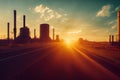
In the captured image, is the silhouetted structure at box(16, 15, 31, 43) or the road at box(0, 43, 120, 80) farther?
Answer: the silhouetted structure at box(16, 15, 31, 43)

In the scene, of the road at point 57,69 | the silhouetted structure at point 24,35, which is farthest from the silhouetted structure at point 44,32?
the road at point 57,69

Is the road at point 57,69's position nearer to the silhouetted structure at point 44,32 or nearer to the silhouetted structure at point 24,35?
the silhouetted structure at point 24,35

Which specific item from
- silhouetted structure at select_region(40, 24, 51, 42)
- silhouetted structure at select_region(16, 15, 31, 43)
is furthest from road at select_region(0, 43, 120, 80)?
silhouetted structure at select_region(40, 24, 51, 42)

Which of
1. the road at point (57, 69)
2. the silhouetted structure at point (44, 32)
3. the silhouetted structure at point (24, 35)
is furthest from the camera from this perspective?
the silhouetted structure at point (44, 32)

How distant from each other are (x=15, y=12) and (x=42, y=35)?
170ft

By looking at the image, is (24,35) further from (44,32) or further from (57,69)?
(57,69)

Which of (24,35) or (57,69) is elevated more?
(24,35)

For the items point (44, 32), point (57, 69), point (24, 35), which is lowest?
point (57, 69)

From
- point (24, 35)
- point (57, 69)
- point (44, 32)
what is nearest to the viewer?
point (57, 69)

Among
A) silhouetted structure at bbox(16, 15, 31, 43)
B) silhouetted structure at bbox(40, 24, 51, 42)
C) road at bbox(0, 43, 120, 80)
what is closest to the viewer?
road at bbox(0, 43, 120, 80)

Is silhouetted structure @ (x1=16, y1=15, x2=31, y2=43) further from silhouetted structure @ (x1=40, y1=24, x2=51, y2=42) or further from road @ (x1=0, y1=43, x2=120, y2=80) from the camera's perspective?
road @ (x1=0, y1=43, x2=120, y2=80)

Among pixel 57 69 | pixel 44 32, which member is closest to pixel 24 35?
pixel 44 32

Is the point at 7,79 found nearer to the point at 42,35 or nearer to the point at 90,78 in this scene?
the point at 90,78

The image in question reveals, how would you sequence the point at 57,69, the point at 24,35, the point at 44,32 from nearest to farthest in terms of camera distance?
the point at 57,69
the point at 24,35
the point at 44,32
